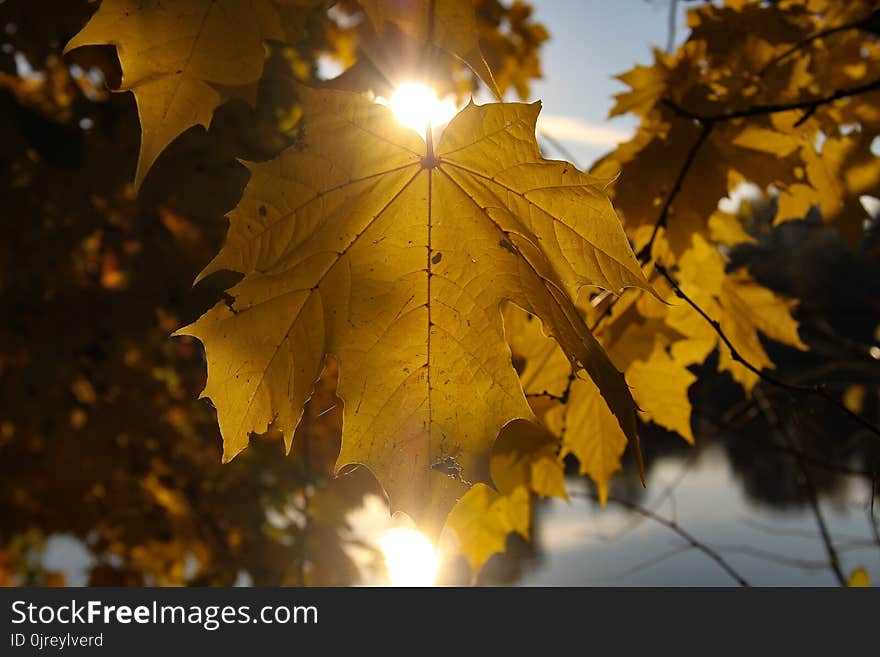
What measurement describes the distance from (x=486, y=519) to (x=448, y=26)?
4.06 ft

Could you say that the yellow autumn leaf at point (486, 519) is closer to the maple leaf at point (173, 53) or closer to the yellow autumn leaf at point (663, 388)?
the yellow autumn leaf at point (663, 388)

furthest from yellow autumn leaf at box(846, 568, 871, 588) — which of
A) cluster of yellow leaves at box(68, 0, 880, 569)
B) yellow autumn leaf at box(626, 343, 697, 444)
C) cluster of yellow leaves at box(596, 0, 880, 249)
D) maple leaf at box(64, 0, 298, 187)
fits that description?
maple leaf at box(64, 0, 298, 187)

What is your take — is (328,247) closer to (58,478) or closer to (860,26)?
(860,26)

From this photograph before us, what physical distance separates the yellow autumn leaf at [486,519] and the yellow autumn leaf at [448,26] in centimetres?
102

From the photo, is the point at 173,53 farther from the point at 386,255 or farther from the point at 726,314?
the point at 726,314

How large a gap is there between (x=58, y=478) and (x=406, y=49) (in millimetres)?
3767

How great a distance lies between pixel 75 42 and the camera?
0.73m

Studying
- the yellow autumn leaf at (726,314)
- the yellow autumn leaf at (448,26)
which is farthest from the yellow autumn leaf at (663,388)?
the yellow autumn leaf at (448,26)

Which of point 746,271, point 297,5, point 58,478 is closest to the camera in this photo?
point 297,5

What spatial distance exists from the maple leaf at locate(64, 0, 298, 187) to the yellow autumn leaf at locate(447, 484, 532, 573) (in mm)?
1099

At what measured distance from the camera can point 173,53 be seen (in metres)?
0.76

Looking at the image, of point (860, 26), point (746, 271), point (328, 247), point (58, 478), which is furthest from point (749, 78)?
point (58, 478)

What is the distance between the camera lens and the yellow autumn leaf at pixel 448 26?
83 centimetres

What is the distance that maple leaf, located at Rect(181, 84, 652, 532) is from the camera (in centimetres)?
78
